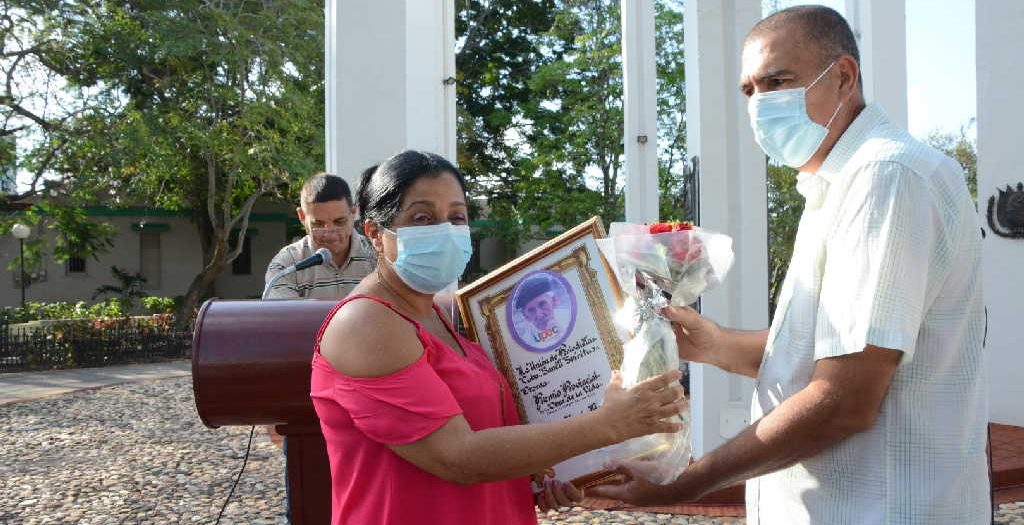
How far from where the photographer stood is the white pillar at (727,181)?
5.30 meters

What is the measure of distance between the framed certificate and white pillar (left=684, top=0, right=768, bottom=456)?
370cm

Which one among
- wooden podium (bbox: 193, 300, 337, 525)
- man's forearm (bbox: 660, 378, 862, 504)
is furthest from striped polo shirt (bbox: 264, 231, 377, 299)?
A: man's forearm (bbox: 660, 378, 862, 504)

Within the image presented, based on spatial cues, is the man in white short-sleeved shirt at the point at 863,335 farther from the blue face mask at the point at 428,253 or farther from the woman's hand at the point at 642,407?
the blue face mask at the point at 428,253

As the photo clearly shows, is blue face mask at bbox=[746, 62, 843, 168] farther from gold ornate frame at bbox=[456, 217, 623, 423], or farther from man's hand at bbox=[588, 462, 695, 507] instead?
man's hand at bbox=[588, 462, 695, 507]

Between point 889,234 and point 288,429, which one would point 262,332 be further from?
point 889,234

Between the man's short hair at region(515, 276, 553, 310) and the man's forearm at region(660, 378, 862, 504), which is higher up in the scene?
the man's short hair at region(515, 276, 553, 310)

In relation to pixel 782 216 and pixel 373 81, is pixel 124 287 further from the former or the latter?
pixel 373 81

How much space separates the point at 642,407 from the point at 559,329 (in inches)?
13.3

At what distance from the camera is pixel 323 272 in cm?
395

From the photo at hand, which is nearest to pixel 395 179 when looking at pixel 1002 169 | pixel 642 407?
pixel 642 407

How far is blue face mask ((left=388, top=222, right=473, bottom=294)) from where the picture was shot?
5.53ft

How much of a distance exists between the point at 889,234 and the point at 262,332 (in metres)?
1.53

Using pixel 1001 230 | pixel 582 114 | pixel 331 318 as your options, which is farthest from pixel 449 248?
pixel 582 114

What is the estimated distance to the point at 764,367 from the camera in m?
1.67
